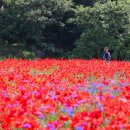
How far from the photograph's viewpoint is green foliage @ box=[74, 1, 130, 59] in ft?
100

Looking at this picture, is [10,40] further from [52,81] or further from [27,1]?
[52,81]

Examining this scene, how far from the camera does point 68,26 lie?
34.5 m

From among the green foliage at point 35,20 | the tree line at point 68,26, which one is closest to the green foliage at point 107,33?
the tree line at point 68,26

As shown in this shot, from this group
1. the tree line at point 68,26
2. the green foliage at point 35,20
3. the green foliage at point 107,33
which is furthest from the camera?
the green foliage at point 35,20

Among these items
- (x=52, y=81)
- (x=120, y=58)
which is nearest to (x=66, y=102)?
(x=52, y=81)

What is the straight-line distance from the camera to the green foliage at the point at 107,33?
30484 millimetres

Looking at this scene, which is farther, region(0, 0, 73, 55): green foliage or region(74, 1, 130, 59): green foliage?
region(0, 0, 73, 55): green foliage

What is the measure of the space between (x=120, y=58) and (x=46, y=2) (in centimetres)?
648

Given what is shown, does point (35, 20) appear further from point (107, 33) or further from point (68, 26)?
point (107, 33)

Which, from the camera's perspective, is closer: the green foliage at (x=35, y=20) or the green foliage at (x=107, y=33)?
the green foliage at (x=107, y=33)

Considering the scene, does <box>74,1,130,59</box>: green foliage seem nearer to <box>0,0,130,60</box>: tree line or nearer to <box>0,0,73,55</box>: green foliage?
<box>0,0,130,60</box>: tree line

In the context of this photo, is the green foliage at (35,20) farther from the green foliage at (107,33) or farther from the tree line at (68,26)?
the green foliage at (107,33)

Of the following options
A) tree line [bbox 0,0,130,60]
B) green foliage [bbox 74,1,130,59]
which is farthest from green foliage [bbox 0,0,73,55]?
green foliage [bbox 74,1,130,59]

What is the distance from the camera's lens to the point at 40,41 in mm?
32875
